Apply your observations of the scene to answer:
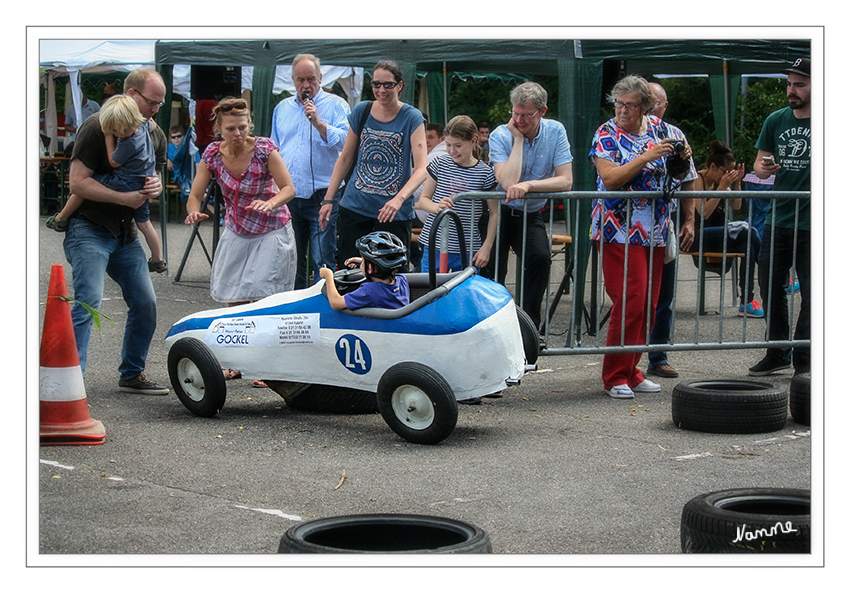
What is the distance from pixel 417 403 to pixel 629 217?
208cm

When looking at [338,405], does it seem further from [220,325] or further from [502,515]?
[502,515]

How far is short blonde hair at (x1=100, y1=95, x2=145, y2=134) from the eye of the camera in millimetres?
5832

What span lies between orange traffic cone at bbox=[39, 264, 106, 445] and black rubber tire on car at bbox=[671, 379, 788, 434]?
3.15 m

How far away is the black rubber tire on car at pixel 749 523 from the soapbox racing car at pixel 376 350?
1.78m

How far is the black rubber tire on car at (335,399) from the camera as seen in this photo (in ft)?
19.9

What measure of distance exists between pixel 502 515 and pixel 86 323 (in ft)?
9.70

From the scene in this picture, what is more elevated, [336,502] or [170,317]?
[170,317]

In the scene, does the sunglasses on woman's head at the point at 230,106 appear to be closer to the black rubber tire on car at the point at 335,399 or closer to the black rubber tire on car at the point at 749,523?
the black rubber tire on car at the point at 335,399

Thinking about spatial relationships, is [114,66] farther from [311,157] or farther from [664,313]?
[664,313]

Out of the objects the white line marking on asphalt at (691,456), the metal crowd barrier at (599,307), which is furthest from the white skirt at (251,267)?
the white line marking on asphalt at (691,456)

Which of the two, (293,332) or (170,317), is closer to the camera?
(293,332)

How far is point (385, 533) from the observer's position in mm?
3422

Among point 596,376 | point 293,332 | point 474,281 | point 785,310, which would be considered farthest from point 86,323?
point 785,310

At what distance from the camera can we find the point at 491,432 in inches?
225
